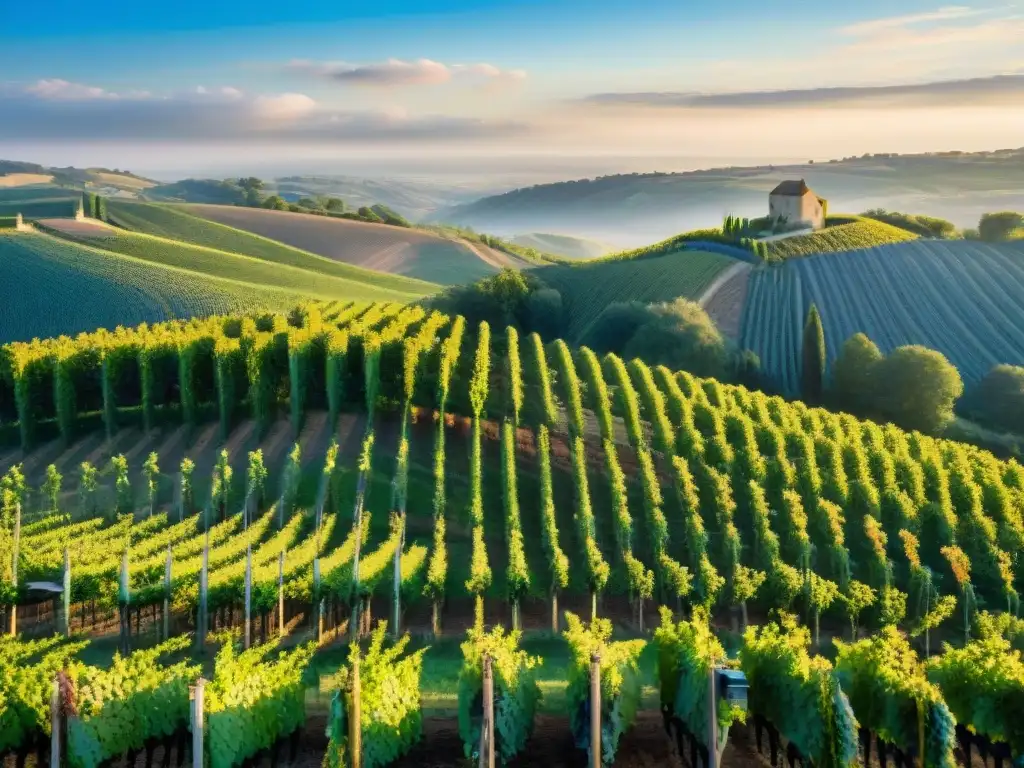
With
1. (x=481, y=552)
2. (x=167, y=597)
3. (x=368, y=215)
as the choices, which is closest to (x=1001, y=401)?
(x=481, y=552)

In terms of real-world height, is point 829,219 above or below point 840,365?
above

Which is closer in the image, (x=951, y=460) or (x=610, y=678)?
(x=610, y=678)

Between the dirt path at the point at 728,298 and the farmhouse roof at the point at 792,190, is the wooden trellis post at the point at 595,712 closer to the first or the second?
the dirt path at the point at 728,298

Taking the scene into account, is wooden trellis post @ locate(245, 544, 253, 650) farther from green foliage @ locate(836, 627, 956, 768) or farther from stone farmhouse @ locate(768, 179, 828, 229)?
stone farmhouse @ locate(768, 179, 828, 229)

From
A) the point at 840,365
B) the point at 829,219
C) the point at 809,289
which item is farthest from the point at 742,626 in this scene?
the point at 829,219

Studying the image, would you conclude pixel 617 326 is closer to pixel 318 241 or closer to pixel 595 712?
pixel 595 712

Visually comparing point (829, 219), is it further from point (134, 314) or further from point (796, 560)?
point (796, 560)

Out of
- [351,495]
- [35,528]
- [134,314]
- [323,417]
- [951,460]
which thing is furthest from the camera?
[134,314]
